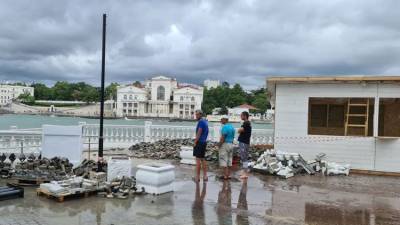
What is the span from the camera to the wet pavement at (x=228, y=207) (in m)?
7.14

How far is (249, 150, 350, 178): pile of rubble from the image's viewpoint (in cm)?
1270

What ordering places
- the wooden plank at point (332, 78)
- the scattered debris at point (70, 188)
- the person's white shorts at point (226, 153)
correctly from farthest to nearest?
the wooden plank at point (332, 78) < the person's white shorts at point (226, 153) < the scattered debris at point (70, 188)

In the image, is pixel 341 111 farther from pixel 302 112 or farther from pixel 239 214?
pixel 239 214

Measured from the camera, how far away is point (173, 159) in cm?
1559

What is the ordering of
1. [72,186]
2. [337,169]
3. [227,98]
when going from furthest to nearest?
[227,98], [337,169], [72,186]

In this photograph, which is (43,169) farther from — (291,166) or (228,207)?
(291,166)

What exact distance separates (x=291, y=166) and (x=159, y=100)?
5653 inches

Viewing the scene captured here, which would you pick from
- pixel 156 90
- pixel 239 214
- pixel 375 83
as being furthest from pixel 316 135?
pixel 156 90

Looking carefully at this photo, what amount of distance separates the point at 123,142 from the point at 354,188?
1147 centimetres

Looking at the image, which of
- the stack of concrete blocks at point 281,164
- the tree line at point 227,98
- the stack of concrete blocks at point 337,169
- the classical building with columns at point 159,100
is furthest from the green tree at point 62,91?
the stack of concrete blocks at point 337,169

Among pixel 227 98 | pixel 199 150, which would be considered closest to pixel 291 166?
pixel 199 150

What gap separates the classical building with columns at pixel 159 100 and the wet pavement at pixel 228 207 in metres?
129

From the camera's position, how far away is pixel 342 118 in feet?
52.6

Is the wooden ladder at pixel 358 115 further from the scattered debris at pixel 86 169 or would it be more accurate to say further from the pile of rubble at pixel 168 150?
the scattered debris at pixel 86 169
